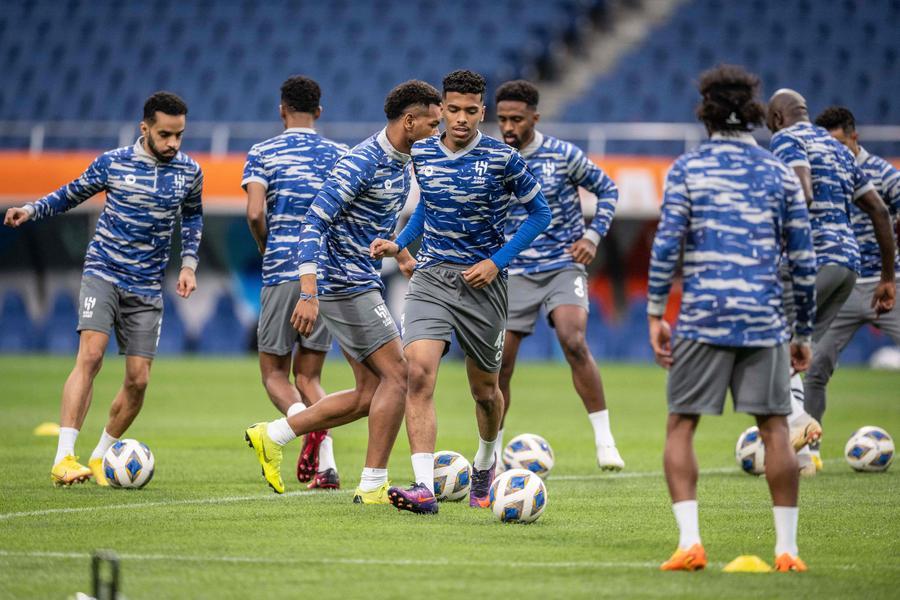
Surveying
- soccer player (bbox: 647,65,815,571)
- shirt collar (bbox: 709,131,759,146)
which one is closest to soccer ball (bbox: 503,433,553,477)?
soccer player (bbox: 647,65,815,571)

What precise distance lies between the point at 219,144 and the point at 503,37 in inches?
242

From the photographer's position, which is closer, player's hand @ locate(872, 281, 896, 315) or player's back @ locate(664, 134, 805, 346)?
player's back @ locate(664, 134, 805, 346)

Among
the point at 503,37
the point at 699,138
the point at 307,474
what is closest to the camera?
the point at 307,474

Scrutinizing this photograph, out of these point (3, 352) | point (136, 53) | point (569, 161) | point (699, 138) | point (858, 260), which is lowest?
point (3, 352)

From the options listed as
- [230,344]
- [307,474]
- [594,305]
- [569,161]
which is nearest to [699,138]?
[594,305]

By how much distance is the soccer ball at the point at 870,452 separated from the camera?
1009 centimetres

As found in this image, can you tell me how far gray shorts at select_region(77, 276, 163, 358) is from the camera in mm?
9227

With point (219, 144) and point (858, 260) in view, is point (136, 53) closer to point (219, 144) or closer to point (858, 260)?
point (219, 144)

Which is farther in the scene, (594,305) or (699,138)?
(594,305)

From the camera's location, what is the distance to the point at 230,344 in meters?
27.7

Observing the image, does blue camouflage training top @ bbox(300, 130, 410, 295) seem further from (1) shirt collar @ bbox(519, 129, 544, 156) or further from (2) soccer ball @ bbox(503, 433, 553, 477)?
(1) shirt collar @ bbox(519, 129, 544, 156)

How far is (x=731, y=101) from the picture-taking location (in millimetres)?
6062

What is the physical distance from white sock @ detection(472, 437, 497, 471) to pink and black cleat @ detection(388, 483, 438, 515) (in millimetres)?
688

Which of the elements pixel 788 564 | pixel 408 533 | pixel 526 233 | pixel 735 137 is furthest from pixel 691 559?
pixel 526 233
